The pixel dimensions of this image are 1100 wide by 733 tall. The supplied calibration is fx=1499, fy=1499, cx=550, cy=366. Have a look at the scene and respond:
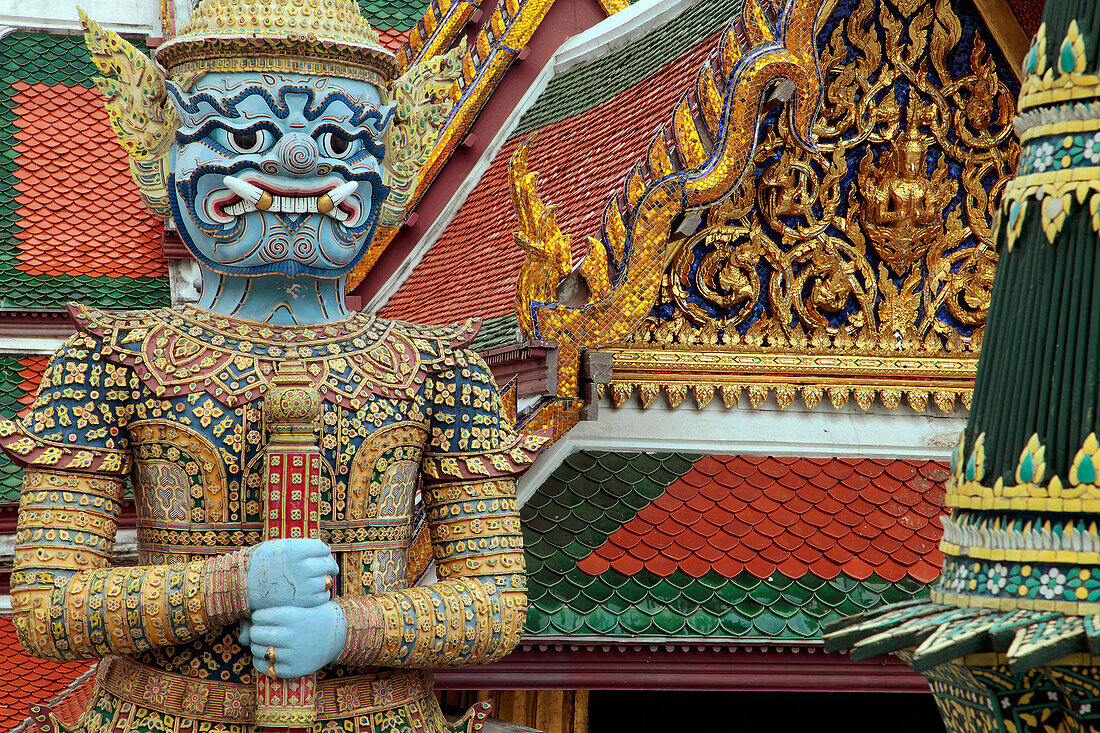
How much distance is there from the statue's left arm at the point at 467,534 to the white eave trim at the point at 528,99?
404 cm

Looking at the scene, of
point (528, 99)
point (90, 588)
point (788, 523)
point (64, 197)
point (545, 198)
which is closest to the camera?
point (90, 588)

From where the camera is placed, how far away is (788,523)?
587 cm

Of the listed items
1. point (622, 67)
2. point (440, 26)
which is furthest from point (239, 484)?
point (440, 26)

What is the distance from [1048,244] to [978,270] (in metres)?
3.28

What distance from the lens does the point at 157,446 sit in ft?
13.5

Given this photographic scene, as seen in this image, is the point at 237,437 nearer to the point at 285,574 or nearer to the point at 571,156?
the point at 285,574

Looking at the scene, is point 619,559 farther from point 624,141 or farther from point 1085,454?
point 1085,454

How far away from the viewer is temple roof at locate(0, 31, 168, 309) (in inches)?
313

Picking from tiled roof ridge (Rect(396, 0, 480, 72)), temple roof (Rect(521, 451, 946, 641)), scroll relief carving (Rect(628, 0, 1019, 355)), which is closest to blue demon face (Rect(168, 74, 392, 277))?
temple roof (Rect(521, 451, 946, 641))

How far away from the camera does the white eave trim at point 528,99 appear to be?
8.22m

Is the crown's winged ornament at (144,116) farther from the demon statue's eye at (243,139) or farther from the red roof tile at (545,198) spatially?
the red roof tile at (545,198)

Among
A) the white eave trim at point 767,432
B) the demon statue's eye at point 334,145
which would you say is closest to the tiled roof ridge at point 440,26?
the white eave trim at point 767,432

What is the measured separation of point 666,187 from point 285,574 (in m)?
2.51

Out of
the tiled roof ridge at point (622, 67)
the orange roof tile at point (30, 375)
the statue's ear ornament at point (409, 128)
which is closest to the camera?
the statue's ear ornament at point (409, 128)
